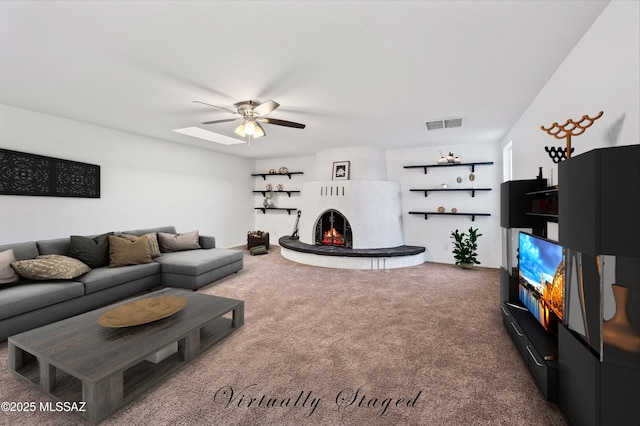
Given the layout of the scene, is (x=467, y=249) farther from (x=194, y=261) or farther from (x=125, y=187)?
(x=125, y=187)

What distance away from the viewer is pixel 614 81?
154cm

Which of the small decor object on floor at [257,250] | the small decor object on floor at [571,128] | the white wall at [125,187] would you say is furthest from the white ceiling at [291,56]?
the small decor object on floor at [257,250]

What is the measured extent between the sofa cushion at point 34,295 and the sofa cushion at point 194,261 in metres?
0.96

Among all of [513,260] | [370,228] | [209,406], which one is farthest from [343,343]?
[370,228]

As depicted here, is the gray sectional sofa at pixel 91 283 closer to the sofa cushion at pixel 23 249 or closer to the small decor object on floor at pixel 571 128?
the sofa cushion at pixel 23 249

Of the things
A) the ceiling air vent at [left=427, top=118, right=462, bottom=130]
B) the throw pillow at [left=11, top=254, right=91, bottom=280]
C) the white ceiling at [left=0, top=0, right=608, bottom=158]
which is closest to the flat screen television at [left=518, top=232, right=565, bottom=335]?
the white ceiling at [left=0, top=0, right=608, bottom=158]

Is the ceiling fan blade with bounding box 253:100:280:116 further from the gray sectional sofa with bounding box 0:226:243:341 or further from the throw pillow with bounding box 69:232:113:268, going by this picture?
the throw pillow with bounding box 69:232:113:268

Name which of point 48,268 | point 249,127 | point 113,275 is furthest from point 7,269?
point 249,127

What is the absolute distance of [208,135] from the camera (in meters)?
4.81

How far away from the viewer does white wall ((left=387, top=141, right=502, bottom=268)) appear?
4.90 metres

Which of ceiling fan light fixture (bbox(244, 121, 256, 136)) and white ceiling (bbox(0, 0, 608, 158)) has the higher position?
white ceiling (bbox(0, 0, 608, 158))

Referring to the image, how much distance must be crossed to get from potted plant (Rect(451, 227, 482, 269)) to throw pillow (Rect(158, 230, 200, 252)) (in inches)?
185

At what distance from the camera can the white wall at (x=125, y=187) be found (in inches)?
133

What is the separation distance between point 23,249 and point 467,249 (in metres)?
6.25
